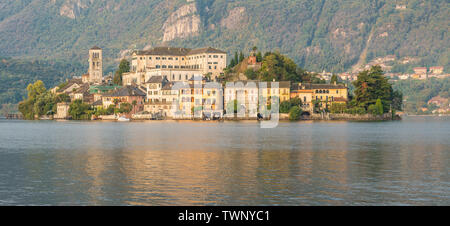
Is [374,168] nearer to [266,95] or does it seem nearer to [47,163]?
[47,163]

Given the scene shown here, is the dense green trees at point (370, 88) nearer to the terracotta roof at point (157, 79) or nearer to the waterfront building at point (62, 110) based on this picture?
the terracotta roof at point (157, 79)

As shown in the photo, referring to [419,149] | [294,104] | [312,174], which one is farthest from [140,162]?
[294,104]

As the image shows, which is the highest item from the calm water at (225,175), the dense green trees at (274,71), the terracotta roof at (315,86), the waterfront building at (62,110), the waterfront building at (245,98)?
the dense green trees at (274,71)

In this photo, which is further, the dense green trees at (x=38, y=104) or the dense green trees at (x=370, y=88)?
the dense green trees at (x=38, y=104)

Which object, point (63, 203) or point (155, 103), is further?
point (155, 103)

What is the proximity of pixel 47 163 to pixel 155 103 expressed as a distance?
11470 cm

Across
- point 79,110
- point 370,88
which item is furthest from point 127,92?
point 370,88

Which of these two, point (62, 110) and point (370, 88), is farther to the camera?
point (62, 110)

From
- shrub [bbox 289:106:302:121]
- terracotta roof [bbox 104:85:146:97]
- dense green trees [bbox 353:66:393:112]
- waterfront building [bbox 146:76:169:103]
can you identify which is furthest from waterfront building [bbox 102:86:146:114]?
dense green trees [bbox 353:66:393:112]

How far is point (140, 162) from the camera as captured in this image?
48281 mm

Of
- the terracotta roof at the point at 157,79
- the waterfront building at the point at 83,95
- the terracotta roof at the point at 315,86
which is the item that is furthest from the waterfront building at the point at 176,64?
the terracotta roof at the point at 315,86

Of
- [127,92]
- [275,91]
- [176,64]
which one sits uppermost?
[176,64]

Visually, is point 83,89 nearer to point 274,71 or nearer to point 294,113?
point 274,71

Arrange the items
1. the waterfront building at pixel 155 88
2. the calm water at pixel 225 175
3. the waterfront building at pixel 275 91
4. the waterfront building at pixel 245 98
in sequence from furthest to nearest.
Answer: the waterfront building at pixel 155 88
the waterfront building at pixel 275 91
the waterfront building at pixel 245 98
the calm water at pixel 225 175
